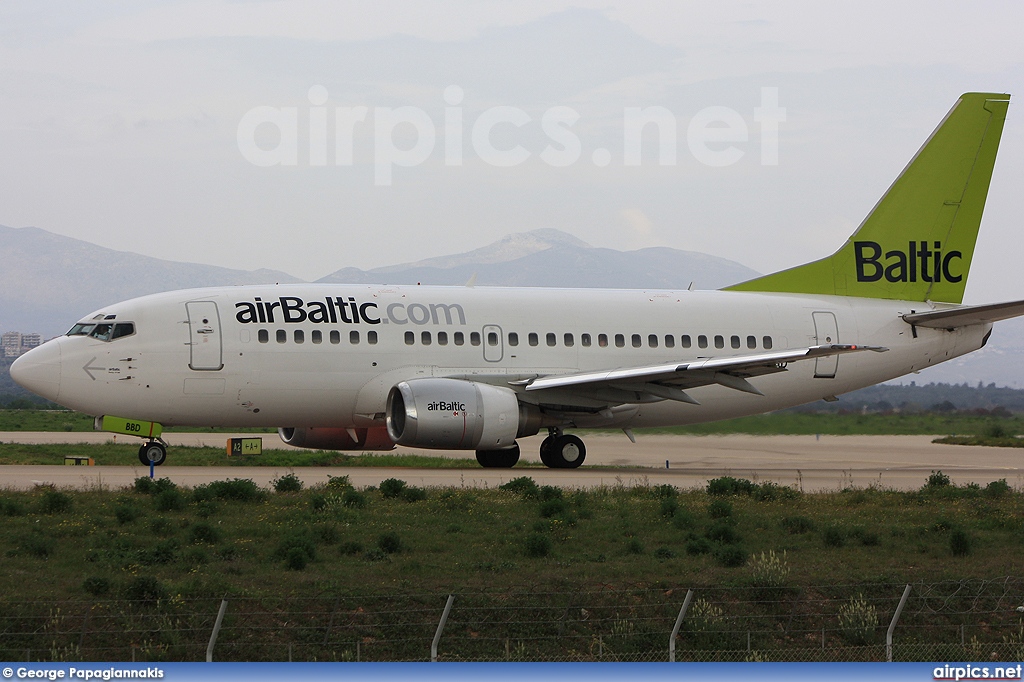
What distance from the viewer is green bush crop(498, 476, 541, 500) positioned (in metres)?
20.8

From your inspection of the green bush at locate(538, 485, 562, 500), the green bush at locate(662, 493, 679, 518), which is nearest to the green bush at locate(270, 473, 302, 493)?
the green bush at locate(538, 485, 562, 500)

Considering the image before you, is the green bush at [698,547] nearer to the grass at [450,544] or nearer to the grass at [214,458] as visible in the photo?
the grass at [450,544]

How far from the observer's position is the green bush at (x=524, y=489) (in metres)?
20.8

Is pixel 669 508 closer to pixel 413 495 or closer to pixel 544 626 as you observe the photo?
pixel 413 495

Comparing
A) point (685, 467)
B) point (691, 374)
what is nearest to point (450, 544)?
point (691, 374)

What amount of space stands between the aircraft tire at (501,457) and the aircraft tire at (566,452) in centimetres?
97

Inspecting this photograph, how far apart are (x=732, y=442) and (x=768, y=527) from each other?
72.4 ft

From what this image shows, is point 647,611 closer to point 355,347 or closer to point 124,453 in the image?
point 355,347

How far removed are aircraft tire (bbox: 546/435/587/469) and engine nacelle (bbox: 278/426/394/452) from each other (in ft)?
13.3

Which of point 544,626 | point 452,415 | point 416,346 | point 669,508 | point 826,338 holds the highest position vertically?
point 826,338

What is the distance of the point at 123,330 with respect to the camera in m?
25.9

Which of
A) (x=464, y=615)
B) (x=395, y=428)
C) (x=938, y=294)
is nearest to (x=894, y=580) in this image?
(x=464, y=615)

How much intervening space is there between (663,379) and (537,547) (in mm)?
12326

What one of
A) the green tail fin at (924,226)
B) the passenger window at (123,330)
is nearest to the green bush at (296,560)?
the passenger window at (123,330)
